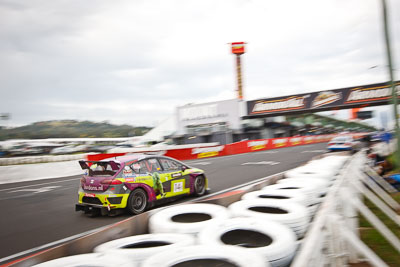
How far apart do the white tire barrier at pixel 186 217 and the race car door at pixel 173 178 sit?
3.30 metres

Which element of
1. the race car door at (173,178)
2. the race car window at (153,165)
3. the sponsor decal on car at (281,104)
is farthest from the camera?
the sponsor decal on car at (281,104)

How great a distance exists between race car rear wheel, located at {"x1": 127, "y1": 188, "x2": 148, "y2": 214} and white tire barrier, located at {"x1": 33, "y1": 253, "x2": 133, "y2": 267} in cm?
403

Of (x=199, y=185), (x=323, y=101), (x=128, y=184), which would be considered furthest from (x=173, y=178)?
(x=323, y=101)


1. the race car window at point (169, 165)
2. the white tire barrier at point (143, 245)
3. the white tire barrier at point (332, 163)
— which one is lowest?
the white tire barrier at point (332, 163)

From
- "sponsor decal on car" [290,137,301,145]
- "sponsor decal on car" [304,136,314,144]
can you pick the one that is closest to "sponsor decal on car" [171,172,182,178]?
"sponsor decal on car" [290,137,301,145]

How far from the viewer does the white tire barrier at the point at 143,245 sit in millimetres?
2553

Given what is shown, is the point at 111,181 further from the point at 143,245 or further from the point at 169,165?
the point at 143,245

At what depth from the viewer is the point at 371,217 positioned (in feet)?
12.6

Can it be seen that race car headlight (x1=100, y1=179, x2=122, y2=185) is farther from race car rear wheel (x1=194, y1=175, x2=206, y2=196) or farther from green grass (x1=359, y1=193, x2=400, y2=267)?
green grass (x1=359, y1=193, x2=400, y2=267)

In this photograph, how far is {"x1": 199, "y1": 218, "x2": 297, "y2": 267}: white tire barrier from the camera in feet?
8.38

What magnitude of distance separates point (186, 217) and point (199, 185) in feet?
14.7

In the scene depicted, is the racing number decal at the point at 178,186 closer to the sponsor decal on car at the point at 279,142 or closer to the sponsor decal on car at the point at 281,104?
the sponsor decal on car at the point at 279,142

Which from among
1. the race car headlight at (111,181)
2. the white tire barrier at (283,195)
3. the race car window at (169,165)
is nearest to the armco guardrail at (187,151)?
the race car window at (169,165)

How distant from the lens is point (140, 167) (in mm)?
6988
